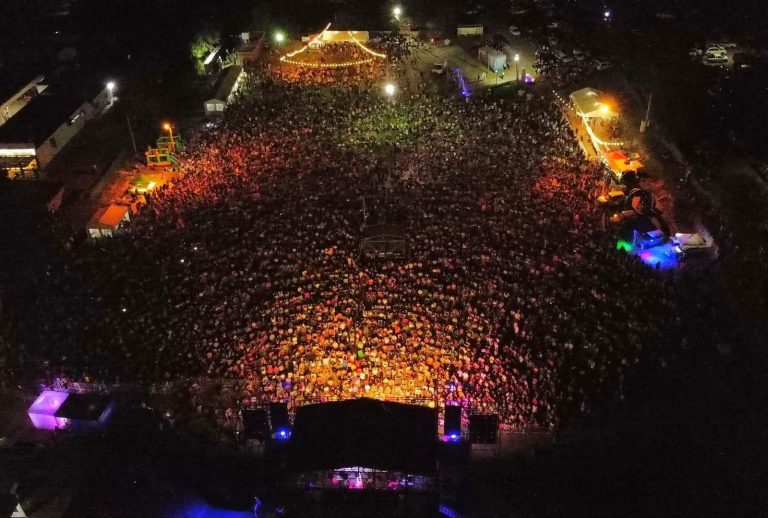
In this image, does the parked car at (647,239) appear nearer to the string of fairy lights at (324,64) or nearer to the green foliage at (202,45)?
the string of fairy lights at (324,64)

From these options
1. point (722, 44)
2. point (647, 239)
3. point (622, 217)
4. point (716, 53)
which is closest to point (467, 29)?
point (716, 53)

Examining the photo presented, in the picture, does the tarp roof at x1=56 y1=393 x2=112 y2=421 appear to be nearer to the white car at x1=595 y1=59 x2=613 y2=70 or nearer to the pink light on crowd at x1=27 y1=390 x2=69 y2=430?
the pink light on crowd at x1=27 y1=390 x2=69 y2=430

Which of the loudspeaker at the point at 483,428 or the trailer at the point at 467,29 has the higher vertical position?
the trailer at the point at 467,29

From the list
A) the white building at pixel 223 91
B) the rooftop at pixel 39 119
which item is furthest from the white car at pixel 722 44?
the rooftop at pixel 39 119

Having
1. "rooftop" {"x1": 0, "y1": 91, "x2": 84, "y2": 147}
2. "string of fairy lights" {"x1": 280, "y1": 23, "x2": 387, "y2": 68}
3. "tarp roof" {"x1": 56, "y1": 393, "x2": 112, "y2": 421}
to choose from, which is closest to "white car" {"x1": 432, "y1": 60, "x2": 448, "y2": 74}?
"string of fairy lights" {"x1": 280, "y1": 23, "x2": 387, "y2": 68}

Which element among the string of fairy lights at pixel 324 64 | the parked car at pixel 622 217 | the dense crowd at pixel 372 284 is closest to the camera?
the dense crowd at pixel 372 284

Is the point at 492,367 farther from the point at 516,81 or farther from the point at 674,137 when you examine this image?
the point at 516,81
